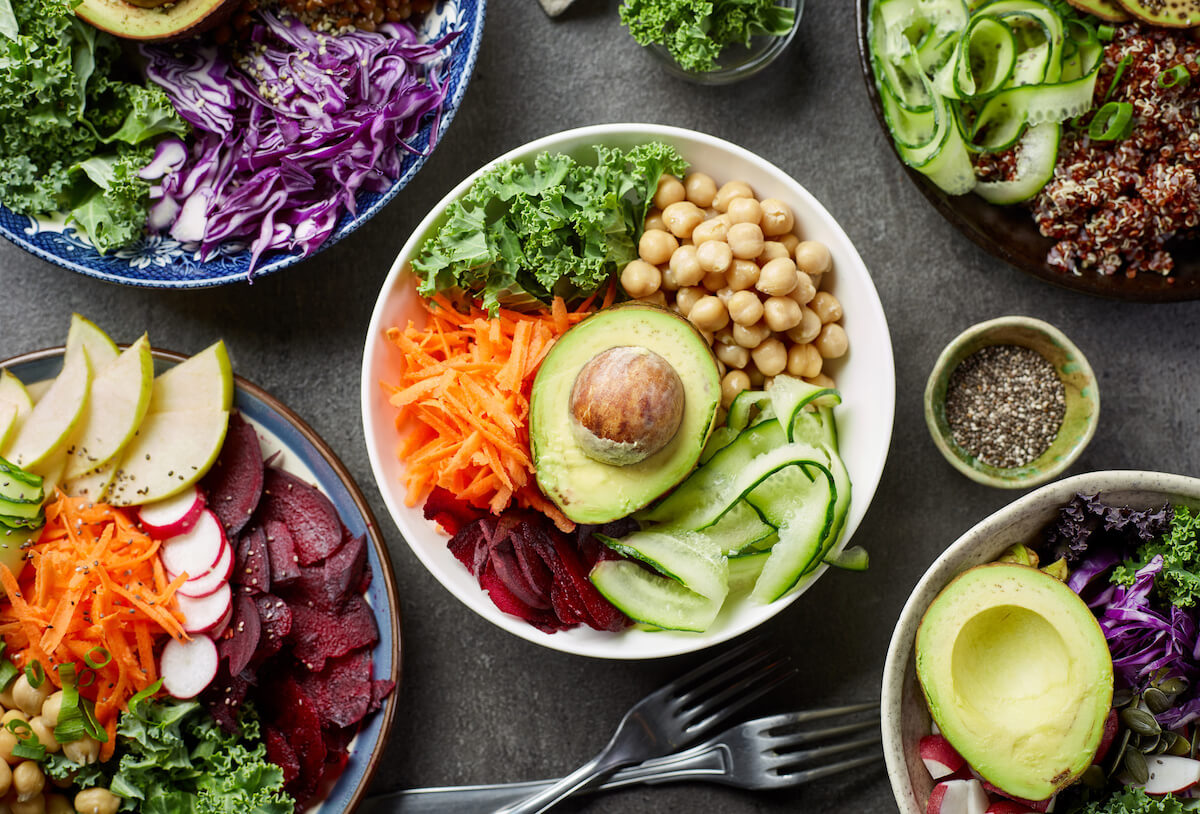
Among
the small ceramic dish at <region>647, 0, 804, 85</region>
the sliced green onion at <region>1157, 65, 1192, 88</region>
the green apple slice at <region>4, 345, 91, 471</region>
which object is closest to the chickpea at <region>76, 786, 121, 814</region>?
the green apple slice at <region>4, 345, 91, 471</region>

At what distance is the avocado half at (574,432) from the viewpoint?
1.83 m

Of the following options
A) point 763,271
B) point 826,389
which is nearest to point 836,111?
point 763,271

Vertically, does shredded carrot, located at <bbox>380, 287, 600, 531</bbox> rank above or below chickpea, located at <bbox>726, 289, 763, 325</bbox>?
below

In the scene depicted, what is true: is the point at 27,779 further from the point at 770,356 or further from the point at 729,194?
the point at 729,194

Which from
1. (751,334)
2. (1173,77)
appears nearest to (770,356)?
(751,334)

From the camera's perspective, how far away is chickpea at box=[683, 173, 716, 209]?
6.57 feet

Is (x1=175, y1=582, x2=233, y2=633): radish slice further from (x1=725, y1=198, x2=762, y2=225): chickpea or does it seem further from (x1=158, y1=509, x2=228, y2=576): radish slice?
(x1=725, y1=198, x2=762, y2=225): chickpea

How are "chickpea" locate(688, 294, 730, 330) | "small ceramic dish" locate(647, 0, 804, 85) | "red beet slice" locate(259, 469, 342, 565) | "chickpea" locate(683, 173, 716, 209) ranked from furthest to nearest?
"small ceramic dish" locate(647, 0, 804, 85) < "red beet slice" locate(259, 469, 342, 565) < "chickpea" locate(683, 173, 716, 209) < "chickpea" locate(688, 294, 730, 330)

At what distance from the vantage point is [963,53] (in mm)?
1996

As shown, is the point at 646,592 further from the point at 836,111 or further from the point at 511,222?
the point at 836,111

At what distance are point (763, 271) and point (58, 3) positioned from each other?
1.61 m

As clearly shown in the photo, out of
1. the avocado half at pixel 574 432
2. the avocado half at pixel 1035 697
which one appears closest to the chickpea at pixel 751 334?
the avocado half at pixel 574 432

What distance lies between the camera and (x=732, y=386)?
1.96 meters

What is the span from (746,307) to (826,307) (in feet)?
0.72
